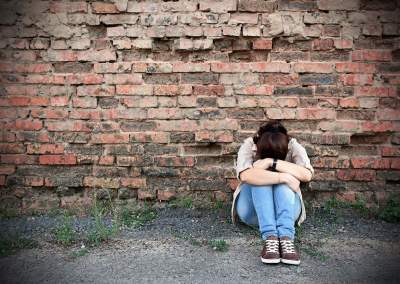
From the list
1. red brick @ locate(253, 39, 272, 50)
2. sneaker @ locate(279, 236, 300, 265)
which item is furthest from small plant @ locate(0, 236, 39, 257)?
red brick @ locate(253, 39, 272, 50)

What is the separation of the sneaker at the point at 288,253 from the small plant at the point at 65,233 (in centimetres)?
165

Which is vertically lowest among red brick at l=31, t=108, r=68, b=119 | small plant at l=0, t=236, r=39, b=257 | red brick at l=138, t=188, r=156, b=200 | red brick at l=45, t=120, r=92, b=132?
small plant at l=0, t=236, r=39, b=257

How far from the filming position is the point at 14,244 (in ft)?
10.4

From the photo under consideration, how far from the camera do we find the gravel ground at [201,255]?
2.70m

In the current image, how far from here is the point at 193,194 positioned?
152 inches

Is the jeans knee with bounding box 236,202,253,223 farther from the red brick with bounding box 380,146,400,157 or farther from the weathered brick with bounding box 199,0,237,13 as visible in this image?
the weathered brick with bounding box 199,0,237,13

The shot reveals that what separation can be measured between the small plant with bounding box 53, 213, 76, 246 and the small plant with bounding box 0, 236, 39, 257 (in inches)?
7.1

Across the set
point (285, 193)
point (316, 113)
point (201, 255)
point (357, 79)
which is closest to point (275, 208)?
point (285, 193)

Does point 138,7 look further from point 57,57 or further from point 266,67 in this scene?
point 266,67

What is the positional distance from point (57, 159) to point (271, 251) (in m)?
2.20

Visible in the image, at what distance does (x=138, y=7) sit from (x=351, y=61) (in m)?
2.01

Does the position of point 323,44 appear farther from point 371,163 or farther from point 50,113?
point 50,113

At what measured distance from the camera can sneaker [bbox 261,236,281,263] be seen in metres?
2.83

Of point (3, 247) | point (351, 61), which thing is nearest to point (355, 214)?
point (351, 61)
